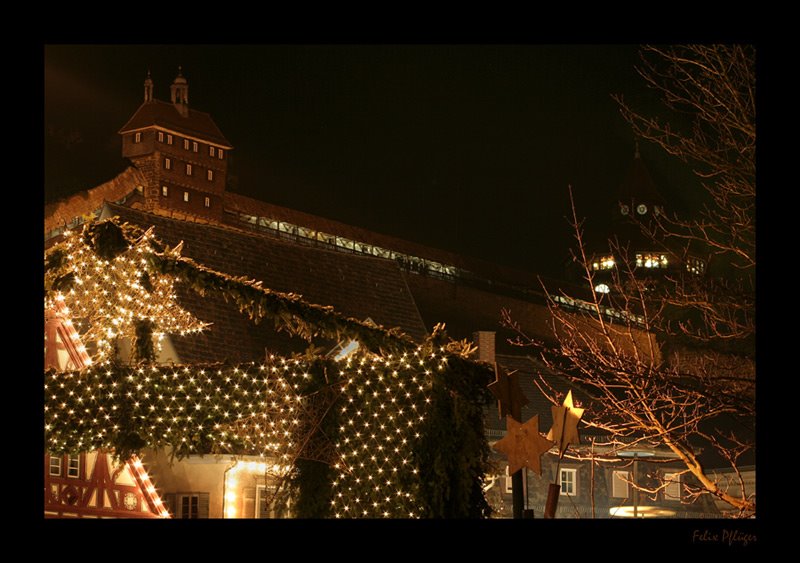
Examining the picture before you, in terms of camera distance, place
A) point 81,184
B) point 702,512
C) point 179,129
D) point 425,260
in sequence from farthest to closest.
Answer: point 179,129 → point 425,260 → point 81,184 → point 702,512

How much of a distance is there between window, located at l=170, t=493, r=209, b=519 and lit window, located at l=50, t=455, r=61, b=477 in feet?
10.9

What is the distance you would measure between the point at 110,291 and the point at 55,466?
7.22 ft

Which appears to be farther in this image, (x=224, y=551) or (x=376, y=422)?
(x=376, y=422)

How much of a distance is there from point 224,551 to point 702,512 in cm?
2524

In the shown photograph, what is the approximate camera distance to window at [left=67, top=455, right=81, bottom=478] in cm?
1479

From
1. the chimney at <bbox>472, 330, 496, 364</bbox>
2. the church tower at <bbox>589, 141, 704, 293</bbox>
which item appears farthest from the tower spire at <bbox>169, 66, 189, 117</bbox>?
the chimney at <bbox>472, 330, 496, 364</bbox>

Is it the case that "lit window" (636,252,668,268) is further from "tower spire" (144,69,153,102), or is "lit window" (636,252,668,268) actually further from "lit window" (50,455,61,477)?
"lit window" (50,455,61,477)

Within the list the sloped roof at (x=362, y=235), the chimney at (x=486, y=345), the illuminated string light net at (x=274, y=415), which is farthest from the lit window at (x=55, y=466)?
the sloped roof at (x=362, y=235)

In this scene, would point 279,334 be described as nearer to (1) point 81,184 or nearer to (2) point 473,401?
(2) point 473,401

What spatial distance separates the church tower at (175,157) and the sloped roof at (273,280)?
126 ft

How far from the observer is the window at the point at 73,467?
48.5ft

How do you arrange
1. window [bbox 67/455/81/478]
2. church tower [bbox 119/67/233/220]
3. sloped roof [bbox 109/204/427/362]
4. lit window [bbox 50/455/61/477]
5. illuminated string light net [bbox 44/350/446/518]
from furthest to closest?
church tower [bbox 119/67/233/220]
sloped roof [bbox 109/204/427/362]
lit window [bbox 50/455/61/477]
window [bbox 67/455/81/478]
illuminated string light net [bbox 44/350/446/518]

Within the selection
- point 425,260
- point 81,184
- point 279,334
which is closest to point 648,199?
point 425,260

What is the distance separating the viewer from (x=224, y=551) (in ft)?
35.7
